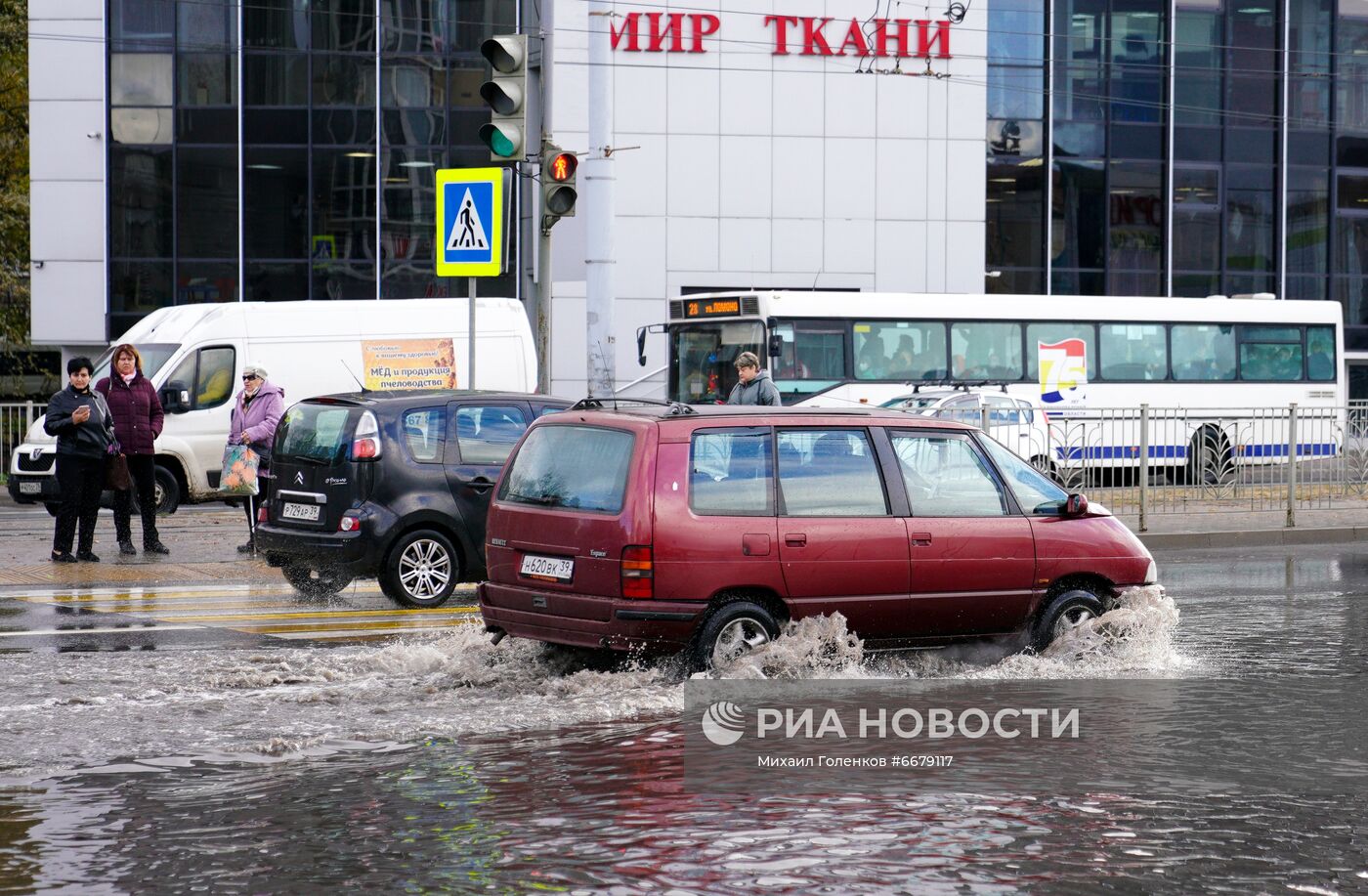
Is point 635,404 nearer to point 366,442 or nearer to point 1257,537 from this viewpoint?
point 366,442

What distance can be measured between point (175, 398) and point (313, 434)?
27.8 ft

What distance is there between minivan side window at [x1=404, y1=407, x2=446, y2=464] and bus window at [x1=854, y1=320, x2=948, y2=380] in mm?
16348

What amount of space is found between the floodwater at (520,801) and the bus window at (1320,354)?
945 inches

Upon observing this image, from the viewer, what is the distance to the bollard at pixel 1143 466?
19719mm

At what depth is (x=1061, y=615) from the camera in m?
9.76

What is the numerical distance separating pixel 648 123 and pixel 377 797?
110 ft

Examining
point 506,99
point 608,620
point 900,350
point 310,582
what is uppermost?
point 506,99

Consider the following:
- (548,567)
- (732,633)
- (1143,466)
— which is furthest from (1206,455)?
(548,567)

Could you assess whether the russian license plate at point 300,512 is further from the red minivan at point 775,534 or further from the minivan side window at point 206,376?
the minivan side window at point 206,376

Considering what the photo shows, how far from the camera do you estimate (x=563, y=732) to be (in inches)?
308

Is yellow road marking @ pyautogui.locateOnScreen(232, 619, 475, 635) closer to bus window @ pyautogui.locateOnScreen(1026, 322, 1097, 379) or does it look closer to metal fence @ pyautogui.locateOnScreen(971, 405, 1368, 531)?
metal fence @ pyautogui.locateOnScreen(971, 405, 1368, 531)

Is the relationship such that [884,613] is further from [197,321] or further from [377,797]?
[197,321]

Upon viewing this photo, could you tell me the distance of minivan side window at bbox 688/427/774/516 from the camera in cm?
895

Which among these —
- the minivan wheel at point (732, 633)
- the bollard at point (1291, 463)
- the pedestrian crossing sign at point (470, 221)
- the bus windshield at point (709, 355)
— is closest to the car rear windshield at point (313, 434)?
the pedestrian crossing sign at point (470, 221)
